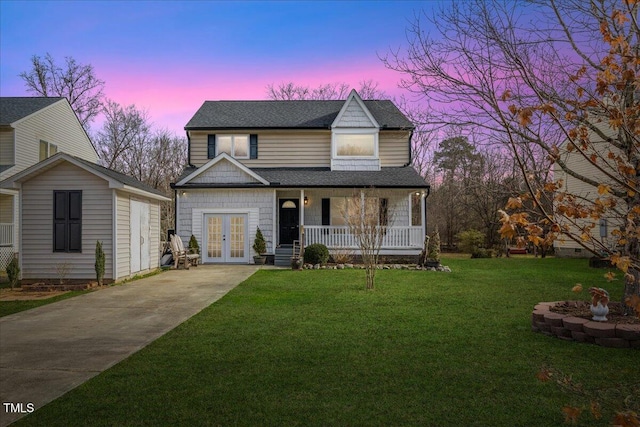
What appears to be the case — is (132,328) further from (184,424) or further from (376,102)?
(376,102)

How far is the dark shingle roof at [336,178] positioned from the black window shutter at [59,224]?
6.18 meters

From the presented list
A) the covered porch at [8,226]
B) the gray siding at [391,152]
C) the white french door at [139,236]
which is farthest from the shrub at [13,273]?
the gray siding at [391,152]

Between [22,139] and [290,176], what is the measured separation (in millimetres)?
12142

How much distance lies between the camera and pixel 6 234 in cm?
1855

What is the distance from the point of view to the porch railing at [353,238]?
18.1 meters

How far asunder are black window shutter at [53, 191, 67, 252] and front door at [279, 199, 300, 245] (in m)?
9.14

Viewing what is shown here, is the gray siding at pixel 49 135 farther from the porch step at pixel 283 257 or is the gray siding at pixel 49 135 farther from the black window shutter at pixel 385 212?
the black window shutter at pixel 385 212

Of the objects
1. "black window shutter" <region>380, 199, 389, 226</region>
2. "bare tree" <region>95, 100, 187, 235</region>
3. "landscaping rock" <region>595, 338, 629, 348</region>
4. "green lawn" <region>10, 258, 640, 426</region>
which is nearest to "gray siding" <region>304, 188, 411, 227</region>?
"black window shutter" <region>380, 199, 389, 226</region>

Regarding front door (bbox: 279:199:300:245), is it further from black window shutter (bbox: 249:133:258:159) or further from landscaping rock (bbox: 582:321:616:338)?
landscaping rock (bbox: 582:321:616:338)

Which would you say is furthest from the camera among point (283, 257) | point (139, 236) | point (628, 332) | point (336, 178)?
point (336, 178)

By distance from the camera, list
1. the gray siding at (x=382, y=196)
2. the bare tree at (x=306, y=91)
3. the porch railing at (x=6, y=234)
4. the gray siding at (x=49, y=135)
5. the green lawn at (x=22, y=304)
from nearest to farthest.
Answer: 1. the green lawn at (x=22, y=304)
2. the porch railing at (x=6, y=234)
3. the gray siding at (x=382, y=196)
4. the gray siding at (x=49, y=135)
5. the bare tree at (x=306, y=91)

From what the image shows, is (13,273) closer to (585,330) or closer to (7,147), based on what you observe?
(7,147)

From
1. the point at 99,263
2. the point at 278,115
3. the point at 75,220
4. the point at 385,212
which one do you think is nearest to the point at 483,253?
the point at 385,212

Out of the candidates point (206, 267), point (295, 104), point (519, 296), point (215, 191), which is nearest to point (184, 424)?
point (519, 296)
